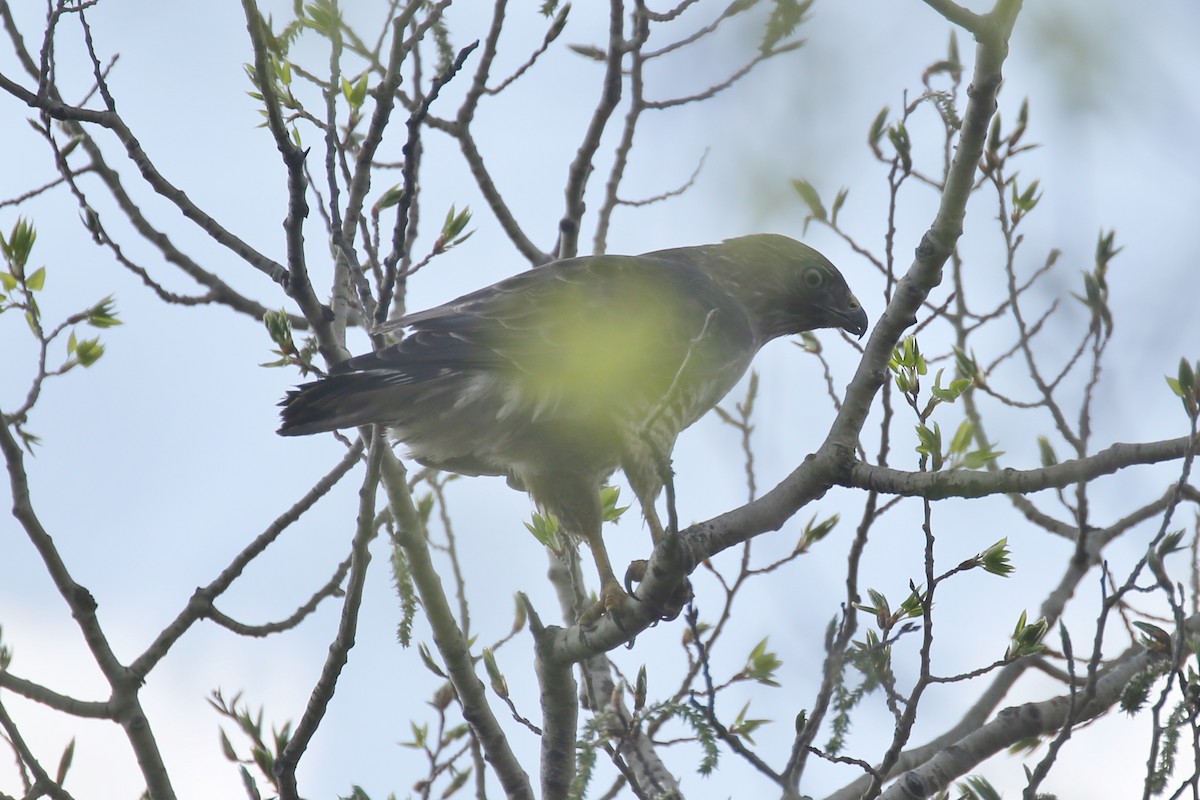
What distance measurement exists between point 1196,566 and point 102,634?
360cm

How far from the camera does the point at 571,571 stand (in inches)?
218

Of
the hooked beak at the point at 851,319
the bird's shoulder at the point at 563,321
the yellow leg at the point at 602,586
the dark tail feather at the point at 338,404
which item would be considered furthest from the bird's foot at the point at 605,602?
the hooked beak at the point at 851,319

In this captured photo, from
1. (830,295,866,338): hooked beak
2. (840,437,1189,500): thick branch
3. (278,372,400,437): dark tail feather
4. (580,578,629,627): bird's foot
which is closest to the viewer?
(840,437,1189,500): thick branch

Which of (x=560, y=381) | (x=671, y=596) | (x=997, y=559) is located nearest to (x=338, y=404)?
(x=560, y=381)

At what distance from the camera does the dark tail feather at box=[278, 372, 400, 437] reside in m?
4.06

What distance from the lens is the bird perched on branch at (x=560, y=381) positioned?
4645 millimetres

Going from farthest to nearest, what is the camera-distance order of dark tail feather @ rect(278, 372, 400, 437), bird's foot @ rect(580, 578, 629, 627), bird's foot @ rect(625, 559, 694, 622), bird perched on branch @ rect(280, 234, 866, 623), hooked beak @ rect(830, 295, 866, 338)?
hooked beak @ rect(830, 295, 866, 338) → bird's foot @ rect(580, 578, 629, 627) → bird perched on branch @ rect(280, 234, 866, 623) → dark tail feather @ rect(278, 372, 400, 437) → bird's foot @ rect(625, 559, 694, 622)

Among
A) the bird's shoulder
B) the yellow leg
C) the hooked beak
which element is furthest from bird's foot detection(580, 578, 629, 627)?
the hooked beak

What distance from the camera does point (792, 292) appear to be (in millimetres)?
6211

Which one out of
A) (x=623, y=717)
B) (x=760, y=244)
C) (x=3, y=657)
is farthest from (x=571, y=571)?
(x=3, y=657)

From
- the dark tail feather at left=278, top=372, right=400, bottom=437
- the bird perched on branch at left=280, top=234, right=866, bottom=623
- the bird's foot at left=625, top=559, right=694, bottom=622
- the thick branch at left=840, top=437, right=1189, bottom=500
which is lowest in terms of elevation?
the thick branch at left=840, top=437, right=1189, bottom=500

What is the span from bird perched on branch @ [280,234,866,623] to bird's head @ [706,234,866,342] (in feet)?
2.31

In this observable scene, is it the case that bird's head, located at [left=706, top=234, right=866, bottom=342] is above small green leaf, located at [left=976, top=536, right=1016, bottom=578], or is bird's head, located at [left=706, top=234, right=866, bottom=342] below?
above

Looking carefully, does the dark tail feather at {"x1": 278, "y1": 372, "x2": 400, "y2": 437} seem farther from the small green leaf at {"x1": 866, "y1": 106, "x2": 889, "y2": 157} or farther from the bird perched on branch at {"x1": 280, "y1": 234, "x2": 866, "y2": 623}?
the small green leaf at {"x1": 866, "y1": 106, "x2": 889, "y2": 157}
